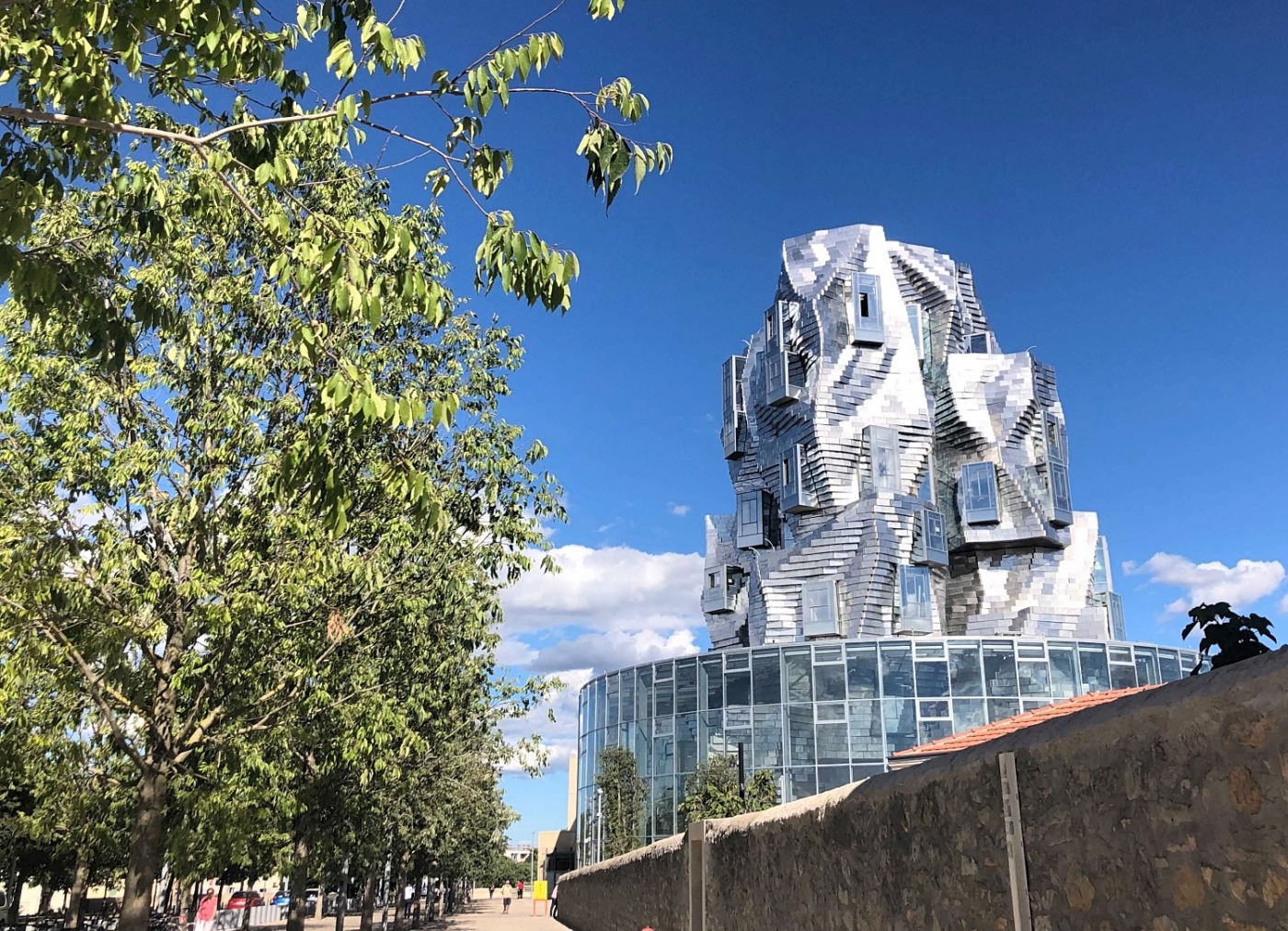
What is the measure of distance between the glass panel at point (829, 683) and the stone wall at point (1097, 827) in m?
34.6

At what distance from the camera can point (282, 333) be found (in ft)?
44.7

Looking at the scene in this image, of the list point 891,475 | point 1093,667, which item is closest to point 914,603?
point 891,475

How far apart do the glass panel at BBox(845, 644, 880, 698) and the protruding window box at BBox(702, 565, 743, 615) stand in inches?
521

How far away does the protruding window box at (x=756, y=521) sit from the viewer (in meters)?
53.0

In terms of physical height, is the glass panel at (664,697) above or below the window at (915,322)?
below

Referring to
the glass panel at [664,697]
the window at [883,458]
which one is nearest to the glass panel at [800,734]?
the glass panel at [664,697]

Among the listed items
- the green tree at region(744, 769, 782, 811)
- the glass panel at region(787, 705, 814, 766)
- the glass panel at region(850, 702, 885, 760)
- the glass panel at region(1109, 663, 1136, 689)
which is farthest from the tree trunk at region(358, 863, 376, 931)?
the glass panel at region(1109, 663, 1136, 689)

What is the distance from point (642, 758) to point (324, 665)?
33.0 m

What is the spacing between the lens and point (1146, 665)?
138 ft

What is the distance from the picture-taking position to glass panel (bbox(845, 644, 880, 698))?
134ft

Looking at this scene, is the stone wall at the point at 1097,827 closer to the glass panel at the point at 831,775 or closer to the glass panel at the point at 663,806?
the glass panel at the point at 831,775

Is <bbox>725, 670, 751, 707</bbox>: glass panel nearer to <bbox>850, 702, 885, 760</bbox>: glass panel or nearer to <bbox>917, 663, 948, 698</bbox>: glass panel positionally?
<bbox>850, 702, 885, 760</bbox>: glass panel

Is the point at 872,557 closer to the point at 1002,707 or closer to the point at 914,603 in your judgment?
the point at 914,603

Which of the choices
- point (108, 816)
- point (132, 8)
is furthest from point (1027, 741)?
point (108, 816)
